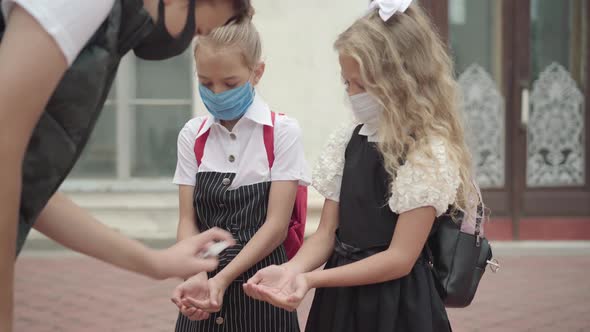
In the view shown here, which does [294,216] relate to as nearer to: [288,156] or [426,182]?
[288,156]

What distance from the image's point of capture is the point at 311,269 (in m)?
2.46

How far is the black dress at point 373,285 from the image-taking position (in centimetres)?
240

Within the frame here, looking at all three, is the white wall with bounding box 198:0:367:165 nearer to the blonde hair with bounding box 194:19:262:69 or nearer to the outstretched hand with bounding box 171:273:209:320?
the blonde hair with bounding box 194:19:262:69

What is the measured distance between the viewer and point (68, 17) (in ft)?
4.64

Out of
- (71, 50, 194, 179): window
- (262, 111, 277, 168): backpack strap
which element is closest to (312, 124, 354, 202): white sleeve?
(262, 111, 277, 168): backpack strap

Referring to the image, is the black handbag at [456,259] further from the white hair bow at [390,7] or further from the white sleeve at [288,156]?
the white hair bow at [390,7]

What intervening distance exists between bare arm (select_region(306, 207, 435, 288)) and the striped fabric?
0.36m

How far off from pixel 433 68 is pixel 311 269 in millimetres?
656

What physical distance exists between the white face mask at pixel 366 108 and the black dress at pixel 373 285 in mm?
70

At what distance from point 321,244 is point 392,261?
0.27m

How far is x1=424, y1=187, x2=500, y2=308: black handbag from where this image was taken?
2.42 metres

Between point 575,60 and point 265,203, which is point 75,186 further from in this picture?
point 265,203

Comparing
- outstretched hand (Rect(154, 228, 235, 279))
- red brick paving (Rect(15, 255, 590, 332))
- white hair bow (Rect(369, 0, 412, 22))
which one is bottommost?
red brick paving (Rect(15, 255, 590, 332))

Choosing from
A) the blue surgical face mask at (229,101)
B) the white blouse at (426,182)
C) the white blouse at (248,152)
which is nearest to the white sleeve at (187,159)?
the white blouse at (248,152)
